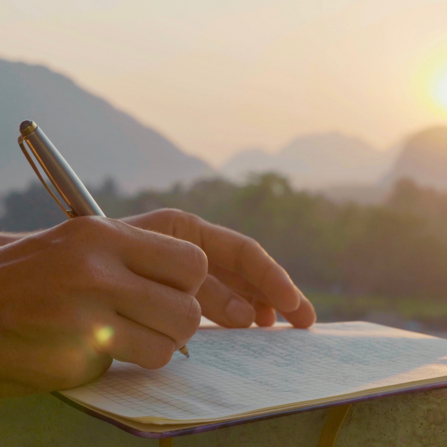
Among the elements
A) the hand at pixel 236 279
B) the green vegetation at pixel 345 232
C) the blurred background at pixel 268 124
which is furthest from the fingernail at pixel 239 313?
the green vegetation at pixel 345 232

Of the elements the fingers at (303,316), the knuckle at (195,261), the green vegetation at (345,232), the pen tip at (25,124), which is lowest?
the green vegetation at (345,232)

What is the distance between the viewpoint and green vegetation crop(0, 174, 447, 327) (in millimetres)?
2566

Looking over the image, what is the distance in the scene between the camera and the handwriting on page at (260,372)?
0.25 metres

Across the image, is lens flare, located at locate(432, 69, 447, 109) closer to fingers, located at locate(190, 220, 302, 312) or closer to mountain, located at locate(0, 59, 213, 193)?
mountain, located at locate(0, 59, 213, 193)

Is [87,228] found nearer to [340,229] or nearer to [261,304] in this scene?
[261,304]

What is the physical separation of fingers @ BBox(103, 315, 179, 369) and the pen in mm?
57

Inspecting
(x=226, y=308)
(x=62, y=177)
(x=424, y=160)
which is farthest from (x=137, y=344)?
(x=424, y=160)

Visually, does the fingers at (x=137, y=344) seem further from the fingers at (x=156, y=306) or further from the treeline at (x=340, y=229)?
the treeline at (x=340, y=229)

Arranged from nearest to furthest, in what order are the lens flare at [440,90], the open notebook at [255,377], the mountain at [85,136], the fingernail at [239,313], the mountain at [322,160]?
the open notebook at [255,377], the fingernail at [239,313], the lens flare at [440,90], the mountain at [85,136], the mountain at [322,160]

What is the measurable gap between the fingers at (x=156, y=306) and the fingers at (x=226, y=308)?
231mm

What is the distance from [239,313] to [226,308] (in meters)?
0.02

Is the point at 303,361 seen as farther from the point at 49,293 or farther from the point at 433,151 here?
the point at 433,151

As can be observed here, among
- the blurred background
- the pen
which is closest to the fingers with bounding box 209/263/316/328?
the pen

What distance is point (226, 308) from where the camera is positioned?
1.78ft
